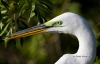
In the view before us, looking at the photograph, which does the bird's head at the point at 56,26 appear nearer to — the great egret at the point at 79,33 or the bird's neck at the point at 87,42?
the great egret at the point at 79,33

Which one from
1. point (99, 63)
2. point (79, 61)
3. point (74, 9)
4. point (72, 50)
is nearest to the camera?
point (79, 61)


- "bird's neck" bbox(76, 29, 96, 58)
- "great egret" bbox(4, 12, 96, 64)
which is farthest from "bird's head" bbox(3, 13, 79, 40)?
"bird's neck" bbox(76, 29, 96, 58)

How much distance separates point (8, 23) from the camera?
4211 millimetres

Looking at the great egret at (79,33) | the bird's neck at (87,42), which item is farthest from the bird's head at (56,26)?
the bird's neck at (87,42)

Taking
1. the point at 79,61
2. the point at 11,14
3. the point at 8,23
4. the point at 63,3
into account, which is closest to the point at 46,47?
the point at 63,3

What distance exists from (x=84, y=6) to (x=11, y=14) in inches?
96.0

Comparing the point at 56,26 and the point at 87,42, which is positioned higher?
the point at 56,26

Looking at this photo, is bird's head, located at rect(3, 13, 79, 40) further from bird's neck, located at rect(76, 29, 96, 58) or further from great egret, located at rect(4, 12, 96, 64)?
bird's neck, located at rect(76, 29, 96, 58)

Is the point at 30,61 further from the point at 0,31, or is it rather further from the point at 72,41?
the point at 0,31

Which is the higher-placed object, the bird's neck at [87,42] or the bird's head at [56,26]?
the bird's head at [56,26]

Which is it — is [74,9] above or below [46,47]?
above

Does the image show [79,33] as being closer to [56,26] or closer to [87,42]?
[87,42]

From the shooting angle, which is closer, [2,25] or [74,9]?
[2,25]

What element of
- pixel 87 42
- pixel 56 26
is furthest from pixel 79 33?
pixel 56 26
